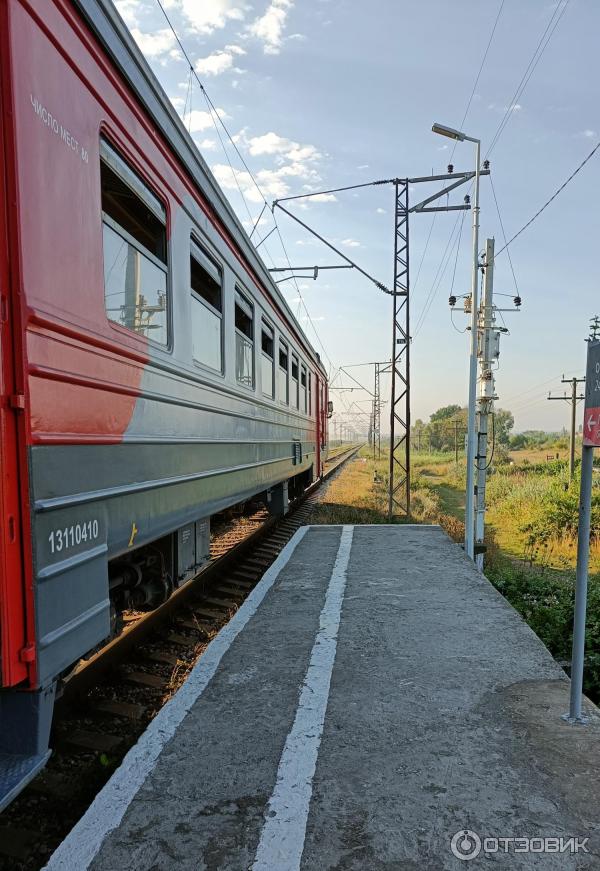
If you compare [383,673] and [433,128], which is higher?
[433,128]

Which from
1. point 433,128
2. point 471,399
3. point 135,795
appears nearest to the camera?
point 135,795

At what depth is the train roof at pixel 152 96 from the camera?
262cm

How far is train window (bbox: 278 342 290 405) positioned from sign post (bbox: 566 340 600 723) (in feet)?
17.0

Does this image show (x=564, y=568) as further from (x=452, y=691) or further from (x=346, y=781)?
(x=346, y=781)

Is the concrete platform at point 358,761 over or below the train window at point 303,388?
below

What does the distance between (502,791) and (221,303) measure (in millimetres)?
3645

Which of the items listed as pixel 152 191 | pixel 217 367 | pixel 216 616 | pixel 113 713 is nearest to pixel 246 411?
pixel 217 367

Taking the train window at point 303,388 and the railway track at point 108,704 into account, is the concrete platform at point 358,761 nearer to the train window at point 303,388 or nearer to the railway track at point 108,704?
the railway track at point 108,704

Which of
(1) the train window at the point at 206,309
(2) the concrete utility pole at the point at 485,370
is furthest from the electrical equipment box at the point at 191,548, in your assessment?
(2) the concrete utility pole at the point at 485,370

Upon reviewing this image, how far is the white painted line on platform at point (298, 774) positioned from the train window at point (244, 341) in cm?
251

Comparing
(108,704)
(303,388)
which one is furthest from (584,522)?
(303,388)

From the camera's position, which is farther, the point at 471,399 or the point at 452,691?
the point at 471,399

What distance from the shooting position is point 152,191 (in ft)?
10.8

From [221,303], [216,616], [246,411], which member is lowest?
[216,616]
